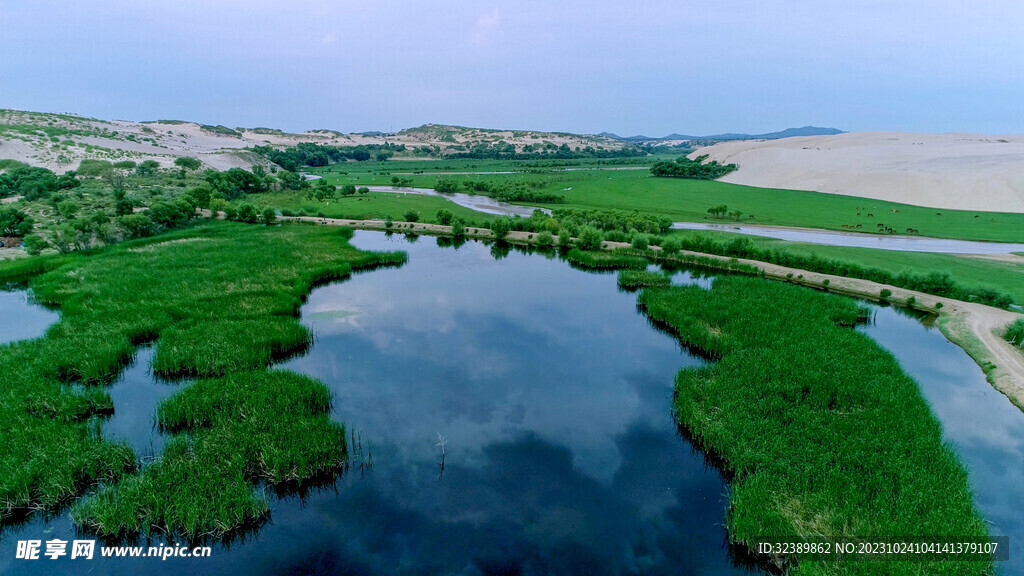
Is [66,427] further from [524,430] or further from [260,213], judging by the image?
[260,213]

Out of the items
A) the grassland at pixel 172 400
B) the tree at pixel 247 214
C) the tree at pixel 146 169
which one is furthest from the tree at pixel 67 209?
the tree at pixel 146 169

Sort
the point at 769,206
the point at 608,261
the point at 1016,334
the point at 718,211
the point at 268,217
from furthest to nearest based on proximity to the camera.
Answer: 1. the point at 769,206
2. the point at 718,211
3. the point at 268,217
4. the point at 608,261
5. the point at 1016,334

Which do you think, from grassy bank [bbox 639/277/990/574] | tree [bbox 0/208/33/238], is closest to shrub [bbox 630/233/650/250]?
grassy bank [bbox 639/277/990/574]

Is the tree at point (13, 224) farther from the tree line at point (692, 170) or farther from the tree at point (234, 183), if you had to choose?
the tree line at point (692, 170)

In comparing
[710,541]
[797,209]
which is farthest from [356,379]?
[797,209]

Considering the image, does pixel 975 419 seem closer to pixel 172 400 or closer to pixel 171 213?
pixel 172 400

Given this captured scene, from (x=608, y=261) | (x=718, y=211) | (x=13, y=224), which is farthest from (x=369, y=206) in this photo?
(x=718, y=211)
